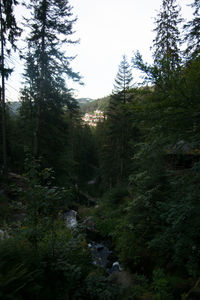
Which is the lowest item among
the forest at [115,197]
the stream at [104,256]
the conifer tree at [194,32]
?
the stream at [104,256]

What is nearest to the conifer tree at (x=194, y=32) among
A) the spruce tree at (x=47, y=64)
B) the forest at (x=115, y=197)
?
the forest at (x=115, y=197)

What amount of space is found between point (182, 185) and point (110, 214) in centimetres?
894

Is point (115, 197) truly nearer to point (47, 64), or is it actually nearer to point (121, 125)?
point (121, 125)

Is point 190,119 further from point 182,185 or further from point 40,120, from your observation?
point 40,120

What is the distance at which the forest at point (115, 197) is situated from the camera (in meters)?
2.47

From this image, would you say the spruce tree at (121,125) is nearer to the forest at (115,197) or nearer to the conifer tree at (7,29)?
the forest at (115,197)

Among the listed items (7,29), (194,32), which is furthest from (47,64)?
(194,32)

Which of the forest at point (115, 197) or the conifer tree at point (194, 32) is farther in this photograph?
the conifer tree at point (194, 32)

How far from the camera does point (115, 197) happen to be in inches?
509

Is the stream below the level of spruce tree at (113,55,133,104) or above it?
below

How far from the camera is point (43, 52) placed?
973 centimetres

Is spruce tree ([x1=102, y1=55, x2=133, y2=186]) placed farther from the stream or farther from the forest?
the stream

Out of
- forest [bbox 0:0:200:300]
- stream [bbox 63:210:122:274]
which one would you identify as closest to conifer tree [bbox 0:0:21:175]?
forest [bbox 0:0:200:300]

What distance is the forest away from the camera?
8.10 feet
